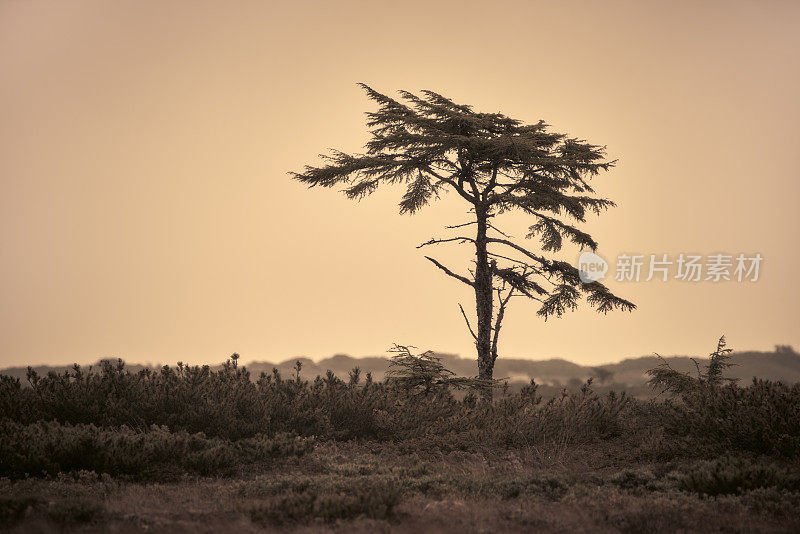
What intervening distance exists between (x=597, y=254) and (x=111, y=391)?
13961mm

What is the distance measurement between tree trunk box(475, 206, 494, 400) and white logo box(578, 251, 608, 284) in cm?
269

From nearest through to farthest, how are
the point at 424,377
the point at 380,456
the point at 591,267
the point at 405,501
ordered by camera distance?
1. the point at 405,501
2. the point at 380,456
3. the point at 424,377
4. the point at 591,267

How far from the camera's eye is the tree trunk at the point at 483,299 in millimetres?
19438

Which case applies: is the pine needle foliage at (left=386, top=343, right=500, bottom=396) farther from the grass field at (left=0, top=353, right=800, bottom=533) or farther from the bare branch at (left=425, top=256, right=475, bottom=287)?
the bare branch at (left=425, top=256, right=475, bottom=287)

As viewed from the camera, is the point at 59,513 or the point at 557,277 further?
the point at 557,277

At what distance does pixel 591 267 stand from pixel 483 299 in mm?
3358

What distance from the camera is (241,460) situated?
11.4 metres

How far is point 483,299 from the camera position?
19797 mm

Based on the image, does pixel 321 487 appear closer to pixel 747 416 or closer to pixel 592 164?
pixel 747 416

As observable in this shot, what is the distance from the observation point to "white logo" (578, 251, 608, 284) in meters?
19.4

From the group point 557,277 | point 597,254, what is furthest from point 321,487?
point 597,254

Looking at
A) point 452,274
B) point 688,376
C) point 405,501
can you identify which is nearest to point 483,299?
point 452,274

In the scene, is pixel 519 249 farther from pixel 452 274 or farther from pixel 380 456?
pixel 380 456

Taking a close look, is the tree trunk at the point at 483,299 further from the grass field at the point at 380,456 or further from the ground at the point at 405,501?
the ground at the point at 405,501
